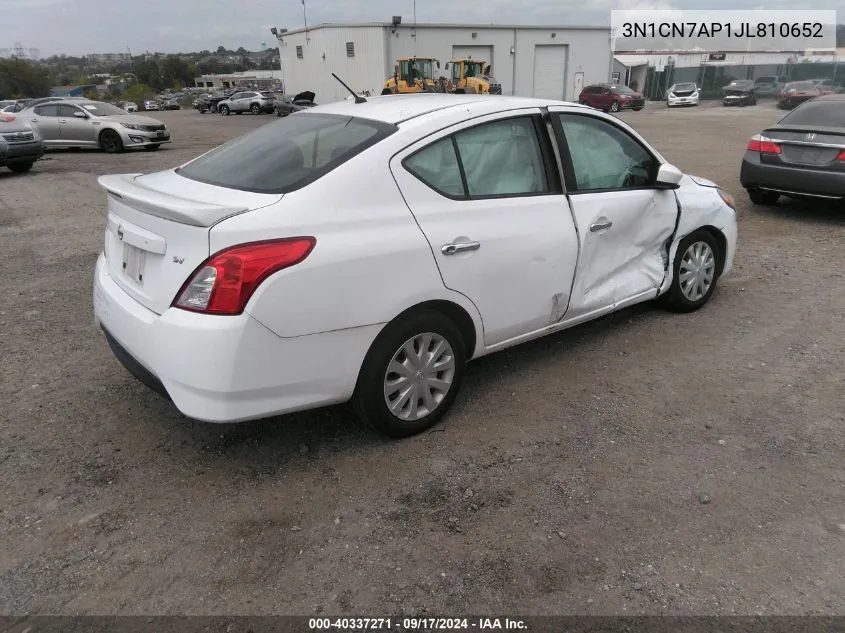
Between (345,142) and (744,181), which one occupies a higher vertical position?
(345,142)

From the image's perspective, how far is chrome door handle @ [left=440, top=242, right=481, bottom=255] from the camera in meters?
3.16

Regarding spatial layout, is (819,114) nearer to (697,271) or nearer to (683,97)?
(697,271)

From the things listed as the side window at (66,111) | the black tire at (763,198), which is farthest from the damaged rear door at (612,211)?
the side window at (66,111)

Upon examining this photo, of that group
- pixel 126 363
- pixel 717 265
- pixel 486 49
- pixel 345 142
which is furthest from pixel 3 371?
pixel 486 49

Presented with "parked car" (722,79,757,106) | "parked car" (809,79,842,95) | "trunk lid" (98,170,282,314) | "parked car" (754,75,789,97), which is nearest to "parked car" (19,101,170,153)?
"trunk lid" (98,170,282,314)

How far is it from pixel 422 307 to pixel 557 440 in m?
1.00

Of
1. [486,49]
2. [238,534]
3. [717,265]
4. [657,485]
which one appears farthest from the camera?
[486,49]

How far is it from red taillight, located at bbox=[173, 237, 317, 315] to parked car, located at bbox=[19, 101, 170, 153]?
667 inches

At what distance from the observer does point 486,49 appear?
142 ft

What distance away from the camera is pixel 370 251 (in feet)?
9.49

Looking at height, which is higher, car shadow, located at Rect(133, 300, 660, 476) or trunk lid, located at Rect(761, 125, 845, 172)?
trunk lid, located at Rect(761, 125, 845, 172)

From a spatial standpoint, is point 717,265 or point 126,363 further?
point 717,265

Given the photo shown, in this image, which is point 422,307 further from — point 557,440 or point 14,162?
point 14,162

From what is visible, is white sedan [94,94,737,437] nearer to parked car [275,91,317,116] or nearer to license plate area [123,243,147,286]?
license plate area [123,243,147,286]
